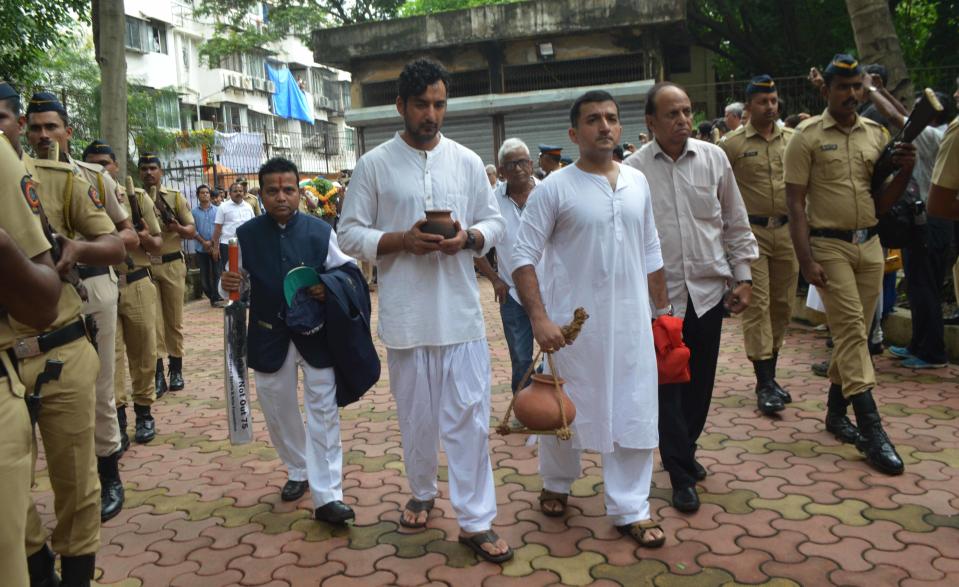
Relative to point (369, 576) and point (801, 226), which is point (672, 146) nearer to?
point (801, 226)

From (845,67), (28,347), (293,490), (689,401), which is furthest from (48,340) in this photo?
(845,67)

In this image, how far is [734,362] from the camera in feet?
25.2

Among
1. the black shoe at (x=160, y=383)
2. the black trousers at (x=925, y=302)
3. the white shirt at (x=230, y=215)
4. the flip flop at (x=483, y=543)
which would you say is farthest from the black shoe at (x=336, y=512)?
the white shirt at (x=230, y=215)

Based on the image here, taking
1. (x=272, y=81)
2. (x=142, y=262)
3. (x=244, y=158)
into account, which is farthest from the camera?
(x=272, y=81)

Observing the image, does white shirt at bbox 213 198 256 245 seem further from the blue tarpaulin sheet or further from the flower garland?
the blue tarpaulin sheet

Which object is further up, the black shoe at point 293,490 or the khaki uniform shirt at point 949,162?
the khaki uniform shirt at point 949,162

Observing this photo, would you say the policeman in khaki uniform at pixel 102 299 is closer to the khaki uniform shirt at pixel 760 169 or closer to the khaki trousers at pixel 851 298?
the khaki trousers at pixel 851 298

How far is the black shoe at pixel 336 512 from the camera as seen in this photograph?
4133 mm

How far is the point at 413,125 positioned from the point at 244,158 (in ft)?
51.7

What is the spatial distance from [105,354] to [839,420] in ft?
15.0

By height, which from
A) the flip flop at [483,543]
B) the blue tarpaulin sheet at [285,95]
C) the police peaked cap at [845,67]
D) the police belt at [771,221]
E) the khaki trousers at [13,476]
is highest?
the blue tarpaulin sheet at [285,95]

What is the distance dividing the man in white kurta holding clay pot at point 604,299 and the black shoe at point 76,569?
85.1 inches

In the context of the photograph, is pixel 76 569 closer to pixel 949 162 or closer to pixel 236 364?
pixel 236 364

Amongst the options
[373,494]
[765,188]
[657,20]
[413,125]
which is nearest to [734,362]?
[765,188]
